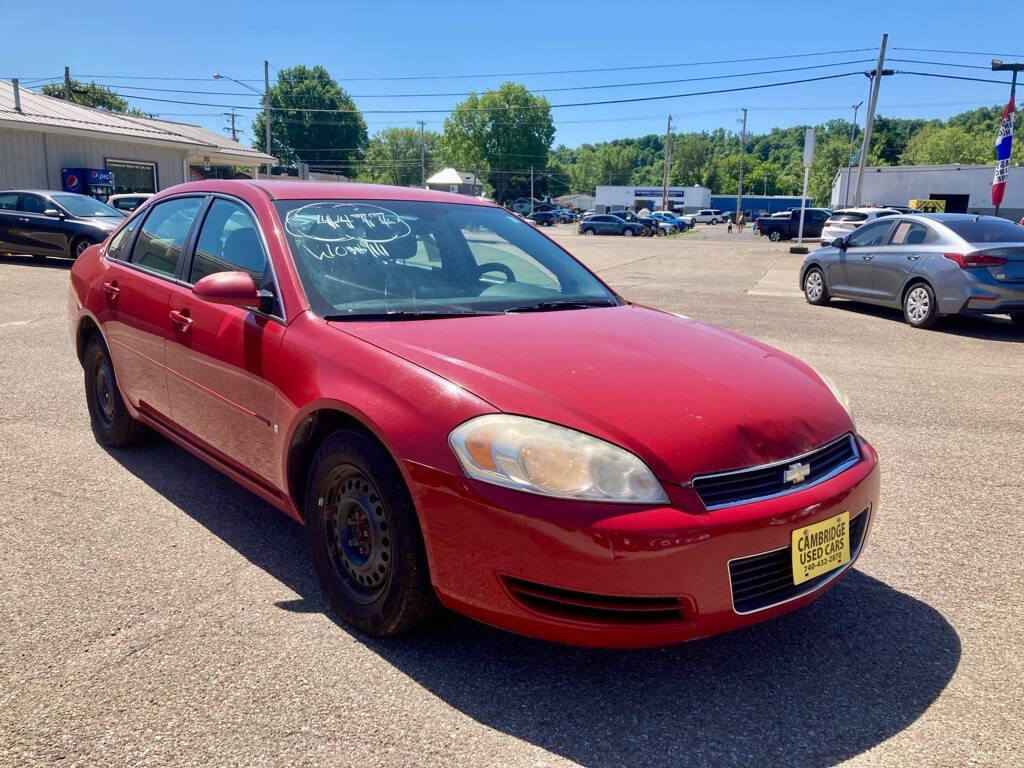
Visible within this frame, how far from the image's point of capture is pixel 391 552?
2.57m

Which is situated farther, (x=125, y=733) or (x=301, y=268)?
(x=301, y=268)

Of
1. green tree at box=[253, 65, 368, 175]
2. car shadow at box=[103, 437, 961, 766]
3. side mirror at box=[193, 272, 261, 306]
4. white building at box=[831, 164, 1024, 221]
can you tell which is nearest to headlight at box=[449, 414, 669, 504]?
car shadow at box=[103, 437, 961, 766]

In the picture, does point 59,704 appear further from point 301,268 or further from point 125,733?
point 301,268

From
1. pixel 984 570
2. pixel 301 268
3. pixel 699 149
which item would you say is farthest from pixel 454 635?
pixel 699 149

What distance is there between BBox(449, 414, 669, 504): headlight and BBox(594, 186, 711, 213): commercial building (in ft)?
340

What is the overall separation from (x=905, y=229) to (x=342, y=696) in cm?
1047

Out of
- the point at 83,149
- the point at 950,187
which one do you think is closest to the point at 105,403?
the point at 83,149

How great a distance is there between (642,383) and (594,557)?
25.8 inches

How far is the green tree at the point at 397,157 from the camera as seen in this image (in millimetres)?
113938

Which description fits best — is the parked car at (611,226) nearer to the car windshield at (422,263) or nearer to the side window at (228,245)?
the car windshield at (422,263)

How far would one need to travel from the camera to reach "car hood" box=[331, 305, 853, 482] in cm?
237

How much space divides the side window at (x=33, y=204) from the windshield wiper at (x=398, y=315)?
15.6 metres

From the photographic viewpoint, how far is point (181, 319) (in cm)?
364

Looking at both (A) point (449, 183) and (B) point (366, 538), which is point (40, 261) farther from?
(A) point (449, 183)
